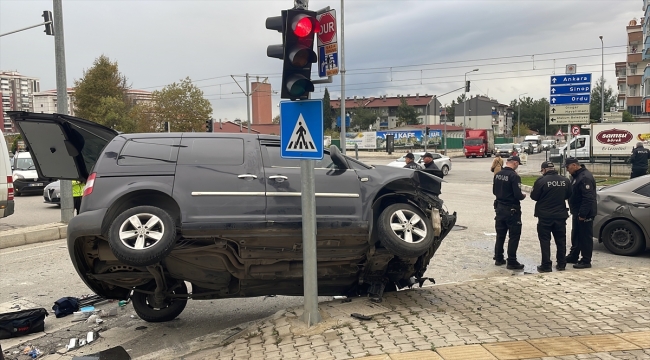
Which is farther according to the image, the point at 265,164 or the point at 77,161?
the point at 77,161

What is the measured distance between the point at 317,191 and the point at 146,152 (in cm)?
177

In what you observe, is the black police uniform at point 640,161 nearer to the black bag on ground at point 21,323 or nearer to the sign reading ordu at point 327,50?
the sign reading ordu at point 327,50

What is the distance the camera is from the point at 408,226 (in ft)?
17.9

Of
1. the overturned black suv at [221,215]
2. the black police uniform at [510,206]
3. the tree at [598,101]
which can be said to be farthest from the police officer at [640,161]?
the tree at [598,101]

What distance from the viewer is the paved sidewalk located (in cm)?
439

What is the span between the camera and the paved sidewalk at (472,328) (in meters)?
4.39


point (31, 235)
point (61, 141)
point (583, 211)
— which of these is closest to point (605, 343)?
point (583, 211)

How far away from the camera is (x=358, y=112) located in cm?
9738

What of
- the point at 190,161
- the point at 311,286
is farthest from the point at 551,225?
the point at 190,161

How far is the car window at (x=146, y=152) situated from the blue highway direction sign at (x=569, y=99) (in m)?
12.3

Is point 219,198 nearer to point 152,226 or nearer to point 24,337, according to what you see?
point 152,226

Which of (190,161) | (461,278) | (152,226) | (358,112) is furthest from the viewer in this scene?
(358,112)

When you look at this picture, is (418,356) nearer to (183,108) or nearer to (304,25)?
(304,25)

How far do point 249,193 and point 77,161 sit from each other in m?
2.31
